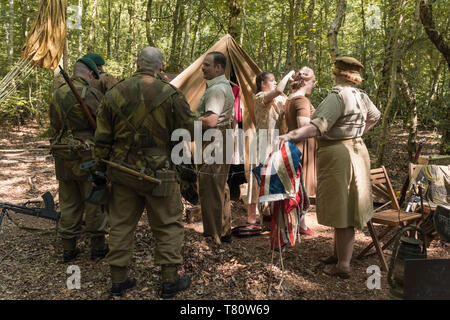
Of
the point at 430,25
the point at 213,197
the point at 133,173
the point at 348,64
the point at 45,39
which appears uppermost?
the point at 430,25

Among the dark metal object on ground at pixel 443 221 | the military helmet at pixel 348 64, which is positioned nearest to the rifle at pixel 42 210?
the military helmet at pixel 348 64

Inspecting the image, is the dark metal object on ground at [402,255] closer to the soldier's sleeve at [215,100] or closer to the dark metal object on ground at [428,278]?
the dark metal object on ground at [428,278]

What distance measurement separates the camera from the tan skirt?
3.05 meters

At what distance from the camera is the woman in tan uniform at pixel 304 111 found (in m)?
3.70

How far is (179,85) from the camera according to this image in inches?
203

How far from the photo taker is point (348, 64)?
3086 mm

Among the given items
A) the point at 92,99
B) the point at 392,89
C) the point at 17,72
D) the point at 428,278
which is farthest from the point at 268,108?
the point at 17,72

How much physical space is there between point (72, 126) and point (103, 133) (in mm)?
970

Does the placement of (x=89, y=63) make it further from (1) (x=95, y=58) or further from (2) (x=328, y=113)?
(2) (x=328, y=113)

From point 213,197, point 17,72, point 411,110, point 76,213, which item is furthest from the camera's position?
point 411,110

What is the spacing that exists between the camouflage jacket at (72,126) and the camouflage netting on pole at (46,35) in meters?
1.82

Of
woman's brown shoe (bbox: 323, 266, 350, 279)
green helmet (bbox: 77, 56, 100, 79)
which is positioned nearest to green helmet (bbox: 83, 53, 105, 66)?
green helmet (bbox: 77, 56, 100, 79)

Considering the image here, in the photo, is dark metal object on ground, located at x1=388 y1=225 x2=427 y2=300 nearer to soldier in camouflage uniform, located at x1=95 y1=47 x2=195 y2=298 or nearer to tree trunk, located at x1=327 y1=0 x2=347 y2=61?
soldier in camouflage uniform, located at x1=95 y1=47 x2=195 y2=298
